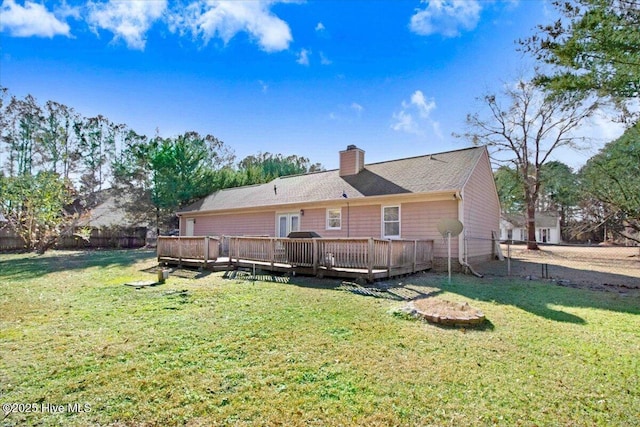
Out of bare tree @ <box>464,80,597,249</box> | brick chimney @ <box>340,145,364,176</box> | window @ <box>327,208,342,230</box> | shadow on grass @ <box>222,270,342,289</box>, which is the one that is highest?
bare tree @ <box>464,80,597,249</box>

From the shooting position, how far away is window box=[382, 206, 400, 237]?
1341 centimetres

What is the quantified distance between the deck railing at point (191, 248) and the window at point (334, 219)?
5065mm

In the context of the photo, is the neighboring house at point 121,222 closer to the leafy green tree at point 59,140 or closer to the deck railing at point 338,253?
the leafy green tree at point 59,140

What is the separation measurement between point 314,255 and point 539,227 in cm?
4537

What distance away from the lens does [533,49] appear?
8195 mm

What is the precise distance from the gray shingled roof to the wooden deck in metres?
2.57

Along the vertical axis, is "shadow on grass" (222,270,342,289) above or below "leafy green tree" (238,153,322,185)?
below

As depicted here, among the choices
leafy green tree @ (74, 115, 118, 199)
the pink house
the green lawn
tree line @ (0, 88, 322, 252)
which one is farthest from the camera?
leafy green tree @ (74, 115, 118, 199)

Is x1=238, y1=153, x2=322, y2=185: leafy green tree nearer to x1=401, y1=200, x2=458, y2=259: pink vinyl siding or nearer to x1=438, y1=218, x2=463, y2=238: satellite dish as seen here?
x1=401, y1=200, x2=458, y2=259: pink vinyl siding

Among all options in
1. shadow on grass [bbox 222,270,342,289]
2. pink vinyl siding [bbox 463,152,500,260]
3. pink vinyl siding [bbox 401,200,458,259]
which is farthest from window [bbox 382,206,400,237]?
shadow on grass [bbox 222,270,342,289]

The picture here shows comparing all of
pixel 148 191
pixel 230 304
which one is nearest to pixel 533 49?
pixel 230 304

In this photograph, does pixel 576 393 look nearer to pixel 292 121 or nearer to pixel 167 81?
pixel 167 81

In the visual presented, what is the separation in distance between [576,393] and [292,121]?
18.6 meters

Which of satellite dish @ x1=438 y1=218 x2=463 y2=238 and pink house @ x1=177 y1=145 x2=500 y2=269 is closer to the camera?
satellite dish @ x1=438 y1=218 x2=463 y2=238
